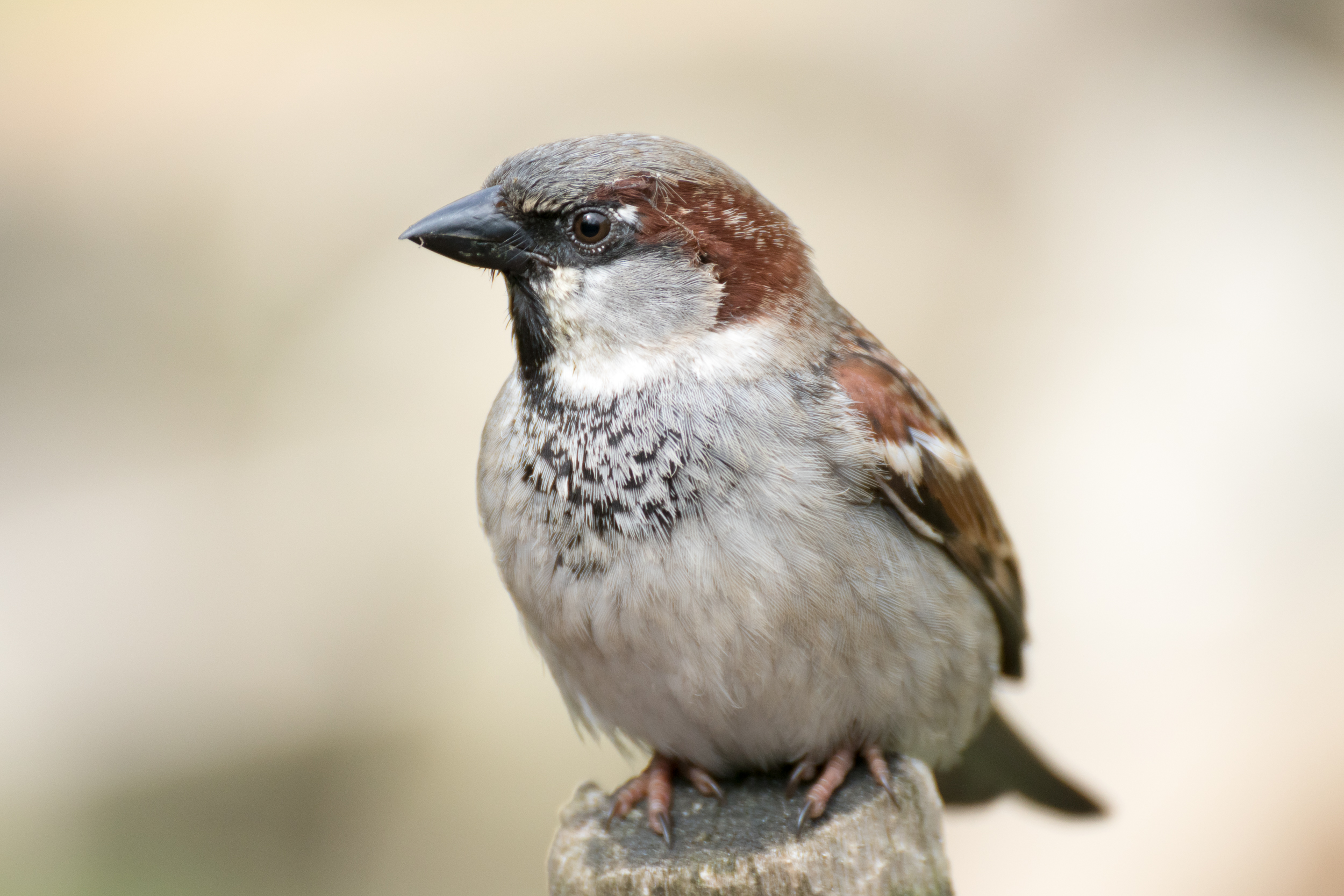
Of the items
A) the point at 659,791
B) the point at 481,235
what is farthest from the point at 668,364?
the point at 659,791

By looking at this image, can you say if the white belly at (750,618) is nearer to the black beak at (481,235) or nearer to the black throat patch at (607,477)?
the black throat patch at (607,477)

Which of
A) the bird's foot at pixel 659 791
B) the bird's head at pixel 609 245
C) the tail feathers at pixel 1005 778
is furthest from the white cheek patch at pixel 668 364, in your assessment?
the tail feathers at pixel 1005 778

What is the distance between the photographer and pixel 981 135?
15.0ft

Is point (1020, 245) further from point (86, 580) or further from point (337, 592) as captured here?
point (86, 580)

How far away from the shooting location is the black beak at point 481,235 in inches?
73.4

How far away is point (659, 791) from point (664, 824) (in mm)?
106

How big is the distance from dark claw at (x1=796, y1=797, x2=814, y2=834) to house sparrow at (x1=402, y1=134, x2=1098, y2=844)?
1cm

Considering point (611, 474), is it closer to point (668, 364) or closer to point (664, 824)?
point (668, 364)

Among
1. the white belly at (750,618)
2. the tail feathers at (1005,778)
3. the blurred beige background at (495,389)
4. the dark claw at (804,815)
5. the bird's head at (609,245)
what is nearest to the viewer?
the dark claw at (804,815)

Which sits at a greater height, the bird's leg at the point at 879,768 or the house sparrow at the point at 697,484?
the house sparrow at the point at 697,484

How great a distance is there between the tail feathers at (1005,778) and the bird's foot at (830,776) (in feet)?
2.16

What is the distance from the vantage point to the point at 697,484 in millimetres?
1768

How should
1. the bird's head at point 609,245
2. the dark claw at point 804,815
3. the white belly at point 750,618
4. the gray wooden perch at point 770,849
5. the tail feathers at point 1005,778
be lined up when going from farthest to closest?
1. the tail feathers at point 1005,778
2. the bird's head at point 609,245
3. the white belly at point 750,618
4. the dark claw at point 804,815
5. the gray wooden perch at point 770,849

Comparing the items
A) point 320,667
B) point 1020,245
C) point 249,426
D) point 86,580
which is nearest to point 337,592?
point 320,667
